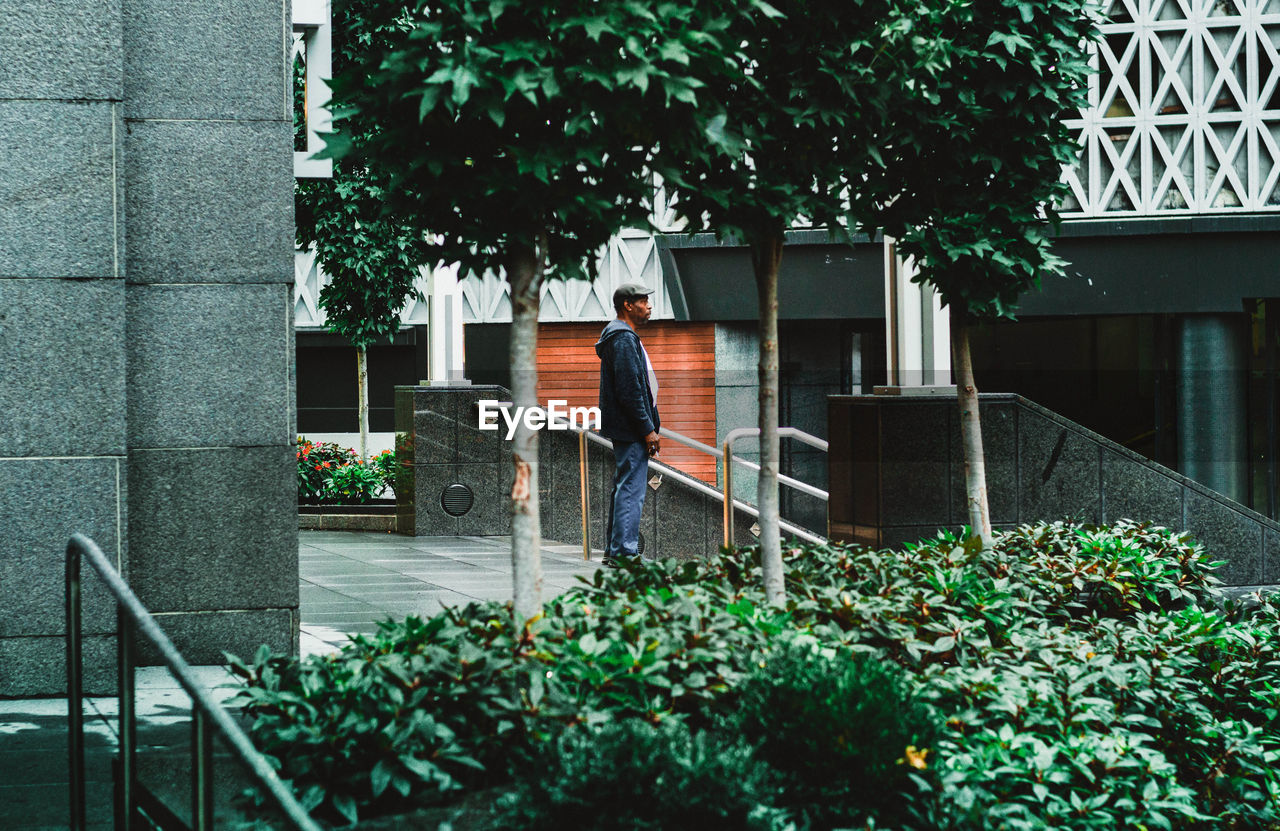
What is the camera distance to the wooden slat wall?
18719 millimetres

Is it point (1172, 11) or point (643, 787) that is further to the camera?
point (1172, 11)

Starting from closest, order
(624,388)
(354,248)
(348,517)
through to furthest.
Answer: (624,388) < (348,517) < (354,248)

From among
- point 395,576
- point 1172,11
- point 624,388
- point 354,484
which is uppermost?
point 1172,11

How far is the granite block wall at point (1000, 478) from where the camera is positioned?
8414 mm

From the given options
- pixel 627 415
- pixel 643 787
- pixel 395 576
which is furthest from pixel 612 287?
pixel 643 787

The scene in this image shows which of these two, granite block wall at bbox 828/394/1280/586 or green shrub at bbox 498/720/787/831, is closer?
green shrub at bbox 498/720/787/831

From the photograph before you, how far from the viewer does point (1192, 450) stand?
54.6 feet

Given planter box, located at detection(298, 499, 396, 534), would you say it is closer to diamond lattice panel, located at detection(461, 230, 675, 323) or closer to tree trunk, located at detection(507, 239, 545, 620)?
diamond lattice panel, located at detection(461, 230, 675, 323)

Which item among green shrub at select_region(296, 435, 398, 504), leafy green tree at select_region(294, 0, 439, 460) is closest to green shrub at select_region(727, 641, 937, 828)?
green shrub at select_region(296, 435, 398, 504)

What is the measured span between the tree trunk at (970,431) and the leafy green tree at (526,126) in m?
3.44

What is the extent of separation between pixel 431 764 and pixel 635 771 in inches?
28.7

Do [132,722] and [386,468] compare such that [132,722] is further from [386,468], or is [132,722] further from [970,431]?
[386,468]

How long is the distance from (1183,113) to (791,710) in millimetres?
15081

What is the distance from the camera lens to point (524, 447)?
429 centimetres
